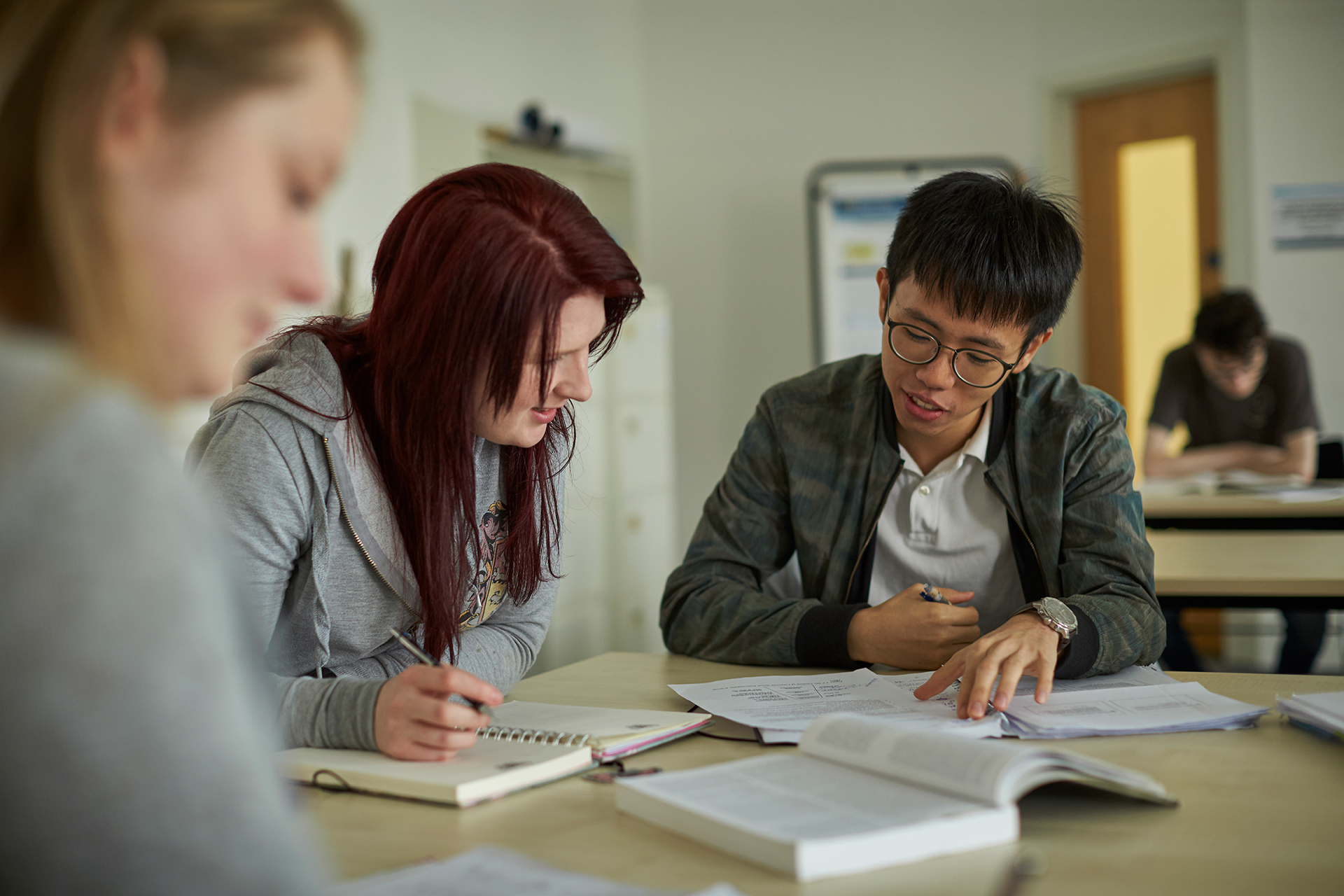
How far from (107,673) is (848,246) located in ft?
15.0

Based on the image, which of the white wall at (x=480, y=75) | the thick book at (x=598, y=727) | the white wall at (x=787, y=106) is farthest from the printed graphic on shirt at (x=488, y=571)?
the white wall at (x=787, y=106)

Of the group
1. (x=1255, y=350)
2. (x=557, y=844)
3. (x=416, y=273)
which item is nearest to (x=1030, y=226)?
(x=416, y=273)

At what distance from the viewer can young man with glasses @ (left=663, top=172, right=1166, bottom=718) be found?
1429 millimetres

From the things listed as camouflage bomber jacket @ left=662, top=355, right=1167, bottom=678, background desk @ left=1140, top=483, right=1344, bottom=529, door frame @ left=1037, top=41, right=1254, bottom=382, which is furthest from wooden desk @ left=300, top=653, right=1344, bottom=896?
door frame @ left=1037, top=41, right=1254, bottom=382

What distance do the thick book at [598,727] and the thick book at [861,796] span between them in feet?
0.43

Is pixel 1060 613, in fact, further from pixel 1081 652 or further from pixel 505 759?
pixel 505 759

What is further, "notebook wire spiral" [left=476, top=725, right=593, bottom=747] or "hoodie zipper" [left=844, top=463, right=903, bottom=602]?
"hoodie zipper" [left=844, top=463, right=903, bottom=602]

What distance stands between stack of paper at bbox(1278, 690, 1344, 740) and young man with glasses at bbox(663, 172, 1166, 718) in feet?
0.79

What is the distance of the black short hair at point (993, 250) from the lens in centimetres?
151

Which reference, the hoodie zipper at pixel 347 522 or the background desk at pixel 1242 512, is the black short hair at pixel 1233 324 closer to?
the background desk at pixel 1242 512

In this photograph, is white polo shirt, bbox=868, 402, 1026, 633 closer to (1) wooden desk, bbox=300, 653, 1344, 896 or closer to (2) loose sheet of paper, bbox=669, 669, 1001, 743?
(2) loose sheet of paper, bbox=669, 669, 1001, 743

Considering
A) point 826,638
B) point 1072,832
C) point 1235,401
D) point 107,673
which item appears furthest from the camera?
point 1235,401

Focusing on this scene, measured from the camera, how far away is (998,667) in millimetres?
1176

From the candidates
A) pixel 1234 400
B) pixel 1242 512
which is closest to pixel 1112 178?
pixel 1234 400
